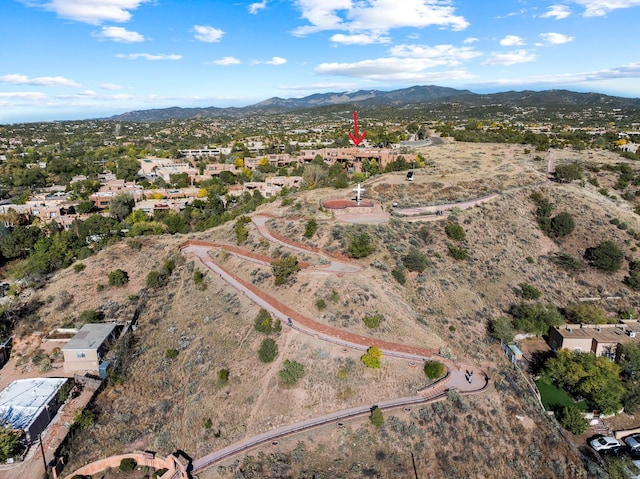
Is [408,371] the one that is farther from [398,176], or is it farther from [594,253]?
[398,176]

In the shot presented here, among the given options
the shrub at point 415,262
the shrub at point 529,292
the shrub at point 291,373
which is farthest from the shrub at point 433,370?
the shrub at point 529,292

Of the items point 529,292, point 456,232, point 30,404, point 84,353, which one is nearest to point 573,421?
point 529,292

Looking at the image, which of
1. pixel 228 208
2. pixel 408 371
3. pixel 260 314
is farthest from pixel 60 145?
pixel 408 371

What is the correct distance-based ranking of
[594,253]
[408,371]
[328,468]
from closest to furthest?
[328,468], [408,371], [594,253]

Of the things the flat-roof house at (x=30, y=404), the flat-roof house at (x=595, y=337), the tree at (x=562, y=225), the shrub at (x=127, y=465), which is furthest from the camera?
the tree at (x=562, y=225)

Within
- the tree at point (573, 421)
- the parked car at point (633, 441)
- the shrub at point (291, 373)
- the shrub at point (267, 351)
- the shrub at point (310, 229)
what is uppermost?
the shrub at point (310, 229)

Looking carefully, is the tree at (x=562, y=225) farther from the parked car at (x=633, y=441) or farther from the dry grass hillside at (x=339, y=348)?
the parked car at (x=633, y=441)
